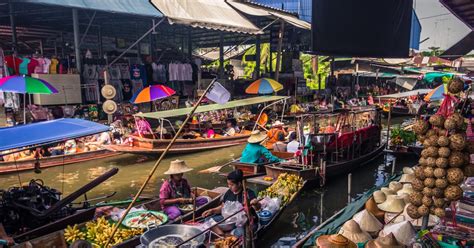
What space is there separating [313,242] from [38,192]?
4.56 meters

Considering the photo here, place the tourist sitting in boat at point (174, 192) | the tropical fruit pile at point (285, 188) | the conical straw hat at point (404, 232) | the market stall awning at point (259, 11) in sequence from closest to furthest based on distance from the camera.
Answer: the conical straw hat at point (404, 232)
the tourist sitting in boat at point (174, 192)
the tropical fruit pile at point (285, 188)
the market stall awning at point (259, 11)

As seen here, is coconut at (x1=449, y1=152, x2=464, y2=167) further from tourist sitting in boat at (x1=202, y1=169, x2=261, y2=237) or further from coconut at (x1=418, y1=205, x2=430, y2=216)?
tourist sitting in boat at (x1=202, y1=169, x2=261, y2=237)

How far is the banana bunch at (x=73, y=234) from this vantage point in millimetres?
5086

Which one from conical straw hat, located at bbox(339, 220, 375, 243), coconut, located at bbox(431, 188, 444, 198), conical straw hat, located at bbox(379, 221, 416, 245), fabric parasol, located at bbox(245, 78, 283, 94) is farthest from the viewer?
fabric parasol, located at bbox(245, 78, 283, 94)

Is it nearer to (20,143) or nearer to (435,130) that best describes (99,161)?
(20,143)

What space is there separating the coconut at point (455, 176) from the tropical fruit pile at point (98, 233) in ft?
14.2

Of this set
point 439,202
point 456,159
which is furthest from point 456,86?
point 439,202

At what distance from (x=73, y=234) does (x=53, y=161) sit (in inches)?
282

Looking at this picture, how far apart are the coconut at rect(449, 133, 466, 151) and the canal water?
446 centimetres

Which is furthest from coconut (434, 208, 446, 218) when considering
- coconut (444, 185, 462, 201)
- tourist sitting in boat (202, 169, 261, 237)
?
tourist sitting in boat (202, 169, 261, 237)

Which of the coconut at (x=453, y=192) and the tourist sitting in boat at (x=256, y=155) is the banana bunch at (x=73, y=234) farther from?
the tourist sitting in boat at (x=256, y=155)

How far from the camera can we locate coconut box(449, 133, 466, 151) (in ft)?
10.1

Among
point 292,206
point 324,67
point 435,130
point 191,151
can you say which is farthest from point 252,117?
point 324,67

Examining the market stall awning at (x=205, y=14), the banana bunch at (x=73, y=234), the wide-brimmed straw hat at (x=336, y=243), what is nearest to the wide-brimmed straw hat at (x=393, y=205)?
the wide-brimmed straw hat at (x=336, y=243)
